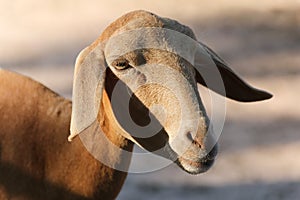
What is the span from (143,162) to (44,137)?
110cm

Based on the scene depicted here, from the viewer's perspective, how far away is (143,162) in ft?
11.5

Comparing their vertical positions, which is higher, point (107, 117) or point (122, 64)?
point (122, 64)

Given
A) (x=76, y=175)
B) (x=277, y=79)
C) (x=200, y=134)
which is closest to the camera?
(x=200, y=134)

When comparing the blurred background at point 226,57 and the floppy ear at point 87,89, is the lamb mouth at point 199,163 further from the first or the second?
the blurred background at point 226,57

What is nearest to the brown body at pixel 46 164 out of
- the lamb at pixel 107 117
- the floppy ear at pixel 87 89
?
the lamb at pixel 107 117

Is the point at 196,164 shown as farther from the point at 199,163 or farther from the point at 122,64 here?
the point at 122,64

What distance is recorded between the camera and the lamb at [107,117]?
2.04 m

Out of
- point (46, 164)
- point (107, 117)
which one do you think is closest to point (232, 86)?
point (107, 117)

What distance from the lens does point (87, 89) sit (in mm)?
2115

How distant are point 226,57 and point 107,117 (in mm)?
1571

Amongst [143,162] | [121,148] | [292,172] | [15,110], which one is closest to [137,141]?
[121,148]

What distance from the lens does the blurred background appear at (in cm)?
364

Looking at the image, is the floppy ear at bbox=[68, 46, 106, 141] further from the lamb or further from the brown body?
the brown body

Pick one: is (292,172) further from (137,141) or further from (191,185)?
(137,141)
